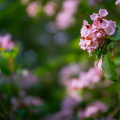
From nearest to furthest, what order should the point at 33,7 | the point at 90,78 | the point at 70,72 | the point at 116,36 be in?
the point at 116,36 → the point at 90,78 → the point at 33,7 → the point at 70,72

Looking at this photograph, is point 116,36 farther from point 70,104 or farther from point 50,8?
point 50,8

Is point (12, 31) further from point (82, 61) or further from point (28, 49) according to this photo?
point (82, 61)

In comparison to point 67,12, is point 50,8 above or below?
above

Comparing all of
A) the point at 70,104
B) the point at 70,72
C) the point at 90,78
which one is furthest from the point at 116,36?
the point at 70,72

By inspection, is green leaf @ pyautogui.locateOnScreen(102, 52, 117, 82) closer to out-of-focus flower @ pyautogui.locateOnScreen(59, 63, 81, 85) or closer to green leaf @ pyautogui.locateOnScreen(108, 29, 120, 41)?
green leaf @ pyautogui.locateOnScreen(108, 29, 120, 41)

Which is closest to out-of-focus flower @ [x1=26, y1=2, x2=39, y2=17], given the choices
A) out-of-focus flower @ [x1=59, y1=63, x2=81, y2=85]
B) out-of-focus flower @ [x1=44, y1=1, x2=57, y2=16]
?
out-of-focus flower @ [x1=44, y1=1, x2=57, y2=16]

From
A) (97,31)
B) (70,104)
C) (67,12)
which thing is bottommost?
(97,31)

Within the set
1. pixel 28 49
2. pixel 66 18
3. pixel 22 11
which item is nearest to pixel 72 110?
pixel 66 18

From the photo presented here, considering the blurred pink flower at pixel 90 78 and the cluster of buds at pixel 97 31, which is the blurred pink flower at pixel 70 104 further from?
the cluster of buds at pixel 97 31
